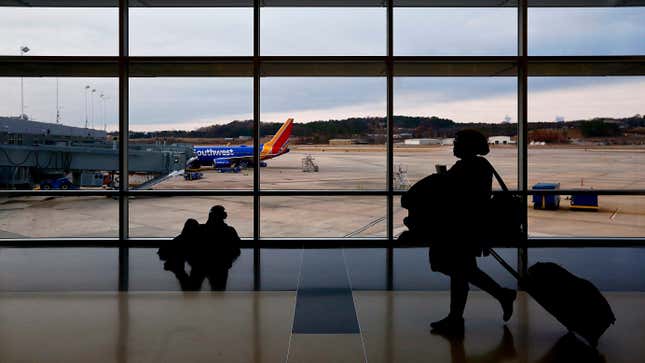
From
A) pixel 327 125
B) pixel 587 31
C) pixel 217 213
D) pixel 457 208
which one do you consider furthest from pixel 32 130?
pixel 587 31

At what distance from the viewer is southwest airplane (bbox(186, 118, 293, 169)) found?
24.7 feet

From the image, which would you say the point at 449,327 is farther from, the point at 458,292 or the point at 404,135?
the point at 404,135

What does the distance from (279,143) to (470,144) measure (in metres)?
4.89

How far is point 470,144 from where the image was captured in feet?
11.0

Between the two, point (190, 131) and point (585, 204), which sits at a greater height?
point (190, 131)

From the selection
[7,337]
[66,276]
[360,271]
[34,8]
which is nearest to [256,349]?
[7,337]

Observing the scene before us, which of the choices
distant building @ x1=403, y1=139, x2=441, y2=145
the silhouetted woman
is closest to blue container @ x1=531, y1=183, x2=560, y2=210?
distant building @ x1=403, y1=139, x2=441, y2=145

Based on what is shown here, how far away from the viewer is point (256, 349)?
314 centimetres

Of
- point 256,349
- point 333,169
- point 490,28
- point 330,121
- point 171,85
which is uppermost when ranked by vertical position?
point 490,28

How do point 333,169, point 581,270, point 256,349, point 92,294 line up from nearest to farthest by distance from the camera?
point 256,349
point 92,294
point 581,270
point 333,169

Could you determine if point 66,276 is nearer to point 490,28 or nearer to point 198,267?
point 198,267

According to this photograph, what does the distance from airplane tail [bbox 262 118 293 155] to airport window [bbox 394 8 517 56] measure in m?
2.12

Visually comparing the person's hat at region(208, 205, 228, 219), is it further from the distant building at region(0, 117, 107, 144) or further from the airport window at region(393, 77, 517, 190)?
the distant building at region(0, 117, 107, 144)

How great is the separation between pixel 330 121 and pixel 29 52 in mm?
4706
